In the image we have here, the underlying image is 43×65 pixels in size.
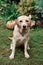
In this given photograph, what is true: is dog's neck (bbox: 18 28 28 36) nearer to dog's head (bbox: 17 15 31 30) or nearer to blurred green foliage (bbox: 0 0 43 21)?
dog's head (bbox: 17 15 31 30)

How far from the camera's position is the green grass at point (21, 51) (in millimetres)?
5039

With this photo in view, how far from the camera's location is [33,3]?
24.1ft

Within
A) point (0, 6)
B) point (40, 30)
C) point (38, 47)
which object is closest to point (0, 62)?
point (38, 47)

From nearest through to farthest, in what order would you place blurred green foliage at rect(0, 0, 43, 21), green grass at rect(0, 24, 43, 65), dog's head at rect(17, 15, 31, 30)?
1. dog's head at rect(17, 15, 31, 30)
2. green grass at rect(0, 24, 43, 65)
3. blurred green foliage at rect(0, 0, 43, 21)

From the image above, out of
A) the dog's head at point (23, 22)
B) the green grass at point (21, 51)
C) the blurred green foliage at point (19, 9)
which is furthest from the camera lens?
the blurred green foliage at point (19, 9)

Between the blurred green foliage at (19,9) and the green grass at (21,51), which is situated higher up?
the blurred green foliage at (19,9)

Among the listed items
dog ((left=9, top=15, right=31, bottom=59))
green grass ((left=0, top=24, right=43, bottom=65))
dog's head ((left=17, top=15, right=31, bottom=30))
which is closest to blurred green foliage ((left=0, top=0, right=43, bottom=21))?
green grass ((left=0, top=24, right=43, bottom=65))

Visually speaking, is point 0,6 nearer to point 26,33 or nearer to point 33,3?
point 33,3

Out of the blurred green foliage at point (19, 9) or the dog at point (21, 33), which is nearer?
the dog at point (21, 33)

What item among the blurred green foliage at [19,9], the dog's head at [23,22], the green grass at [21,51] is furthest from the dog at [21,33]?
the blurred green foliage at [19,9]

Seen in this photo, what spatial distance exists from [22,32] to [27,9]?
226cm

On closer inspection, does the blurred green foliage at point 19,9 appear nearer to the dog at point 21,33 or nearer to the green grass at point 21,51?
the green grass at point 21,51

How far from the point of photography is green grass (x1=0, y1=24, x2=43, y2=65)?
5.04 metres

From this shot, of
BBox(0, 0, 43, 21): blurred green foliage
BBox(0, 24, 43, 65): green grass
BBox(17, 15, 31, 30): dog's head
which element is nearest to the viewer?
BBox(17, 15, 31, 30): dog's head
